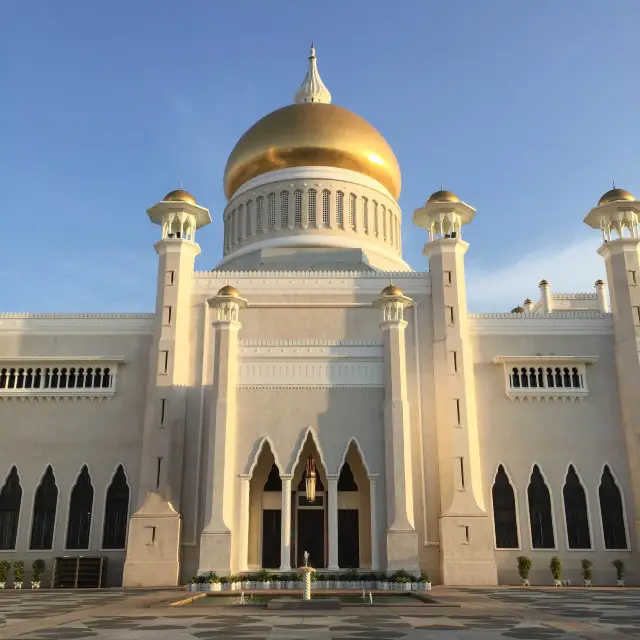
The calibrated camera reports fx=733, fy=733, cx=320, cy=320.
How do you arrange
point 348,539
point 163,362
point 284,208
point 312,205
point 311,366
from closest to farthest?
1. point 311,366
2. point 348,539
3. point 163,362
4. point 312,205
5. point 284,208

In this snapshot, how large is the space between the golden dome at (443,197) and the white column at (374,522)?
30.6 feet

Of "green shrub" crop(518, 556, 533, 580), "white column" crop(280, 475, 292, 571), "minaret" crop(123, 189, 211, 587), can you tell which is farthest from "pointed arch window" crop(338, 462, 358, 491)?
"green shrub" crop(518, 556, 533, 580)

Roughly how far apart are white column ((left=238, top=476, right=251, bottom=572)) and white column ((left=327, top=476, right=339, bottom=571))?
2214mm

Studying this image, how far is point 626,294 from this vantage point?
22969 mm

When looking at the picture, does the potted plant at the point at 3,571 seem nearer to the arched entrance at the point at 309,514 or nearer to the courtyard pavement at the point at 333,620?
the courtyard pavement at the point at 333,620

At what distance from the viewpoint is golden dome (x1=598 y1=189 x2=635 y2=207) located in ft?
77.6

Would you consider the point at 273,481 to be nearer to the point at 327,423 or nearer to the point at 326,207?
the point at 327,423

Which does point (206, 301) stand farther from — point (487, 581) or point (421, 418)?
point (487, 581)

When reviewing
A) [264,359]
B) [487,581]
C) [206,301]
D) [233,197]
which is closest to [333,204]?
[233,197]

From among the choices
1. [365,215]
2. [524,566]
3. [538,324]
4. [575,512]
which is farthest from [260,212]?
[524,566]

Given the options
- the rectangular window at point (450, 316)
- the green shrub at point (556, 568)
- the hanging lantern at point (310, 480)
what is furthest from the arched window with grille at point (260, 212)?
the green shrub at point (556, 568)

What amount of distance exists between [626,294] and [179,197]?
1457 centimetres

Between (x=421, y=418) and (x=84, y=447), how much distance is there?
10.3 meters

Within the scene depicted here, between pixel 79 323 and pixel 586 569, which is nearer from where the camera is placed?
pixel 586 569
